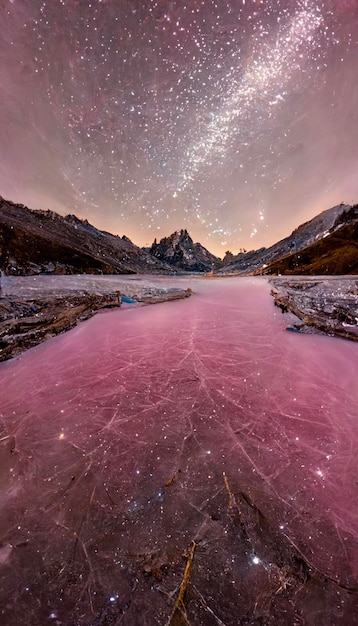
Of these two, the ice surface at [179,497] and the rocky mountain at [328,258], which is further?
the rocky mountain at [328,258]

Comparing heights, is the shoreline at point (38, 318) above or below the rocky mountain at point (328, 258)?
below

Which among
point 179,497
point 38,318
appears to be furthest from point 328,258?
point 179,497

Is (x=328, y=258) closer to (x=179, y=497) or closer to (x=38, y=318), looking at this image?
(x=38, y=318)

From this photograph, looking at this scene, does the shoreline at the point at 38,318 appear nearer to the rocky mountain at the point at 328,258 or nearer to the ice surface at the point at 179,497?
the ice surface at the point at 179,497

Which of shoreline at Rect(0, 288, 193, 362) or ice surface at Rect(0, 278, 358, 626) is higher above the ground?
shoreline at Rect(0, 288, 193, 362)

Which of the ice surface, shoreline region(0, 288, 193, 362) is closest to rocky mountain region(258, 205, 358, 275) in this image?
shoreline region(0, 288, 193, 362)

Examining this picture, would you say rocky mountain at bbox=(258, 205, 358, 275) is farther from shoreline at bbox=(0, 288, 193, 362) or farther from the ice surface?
the ice surface

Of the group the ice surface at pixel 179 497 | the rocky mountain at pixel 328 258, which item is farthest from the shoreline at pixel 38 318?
the rocky mountain at pixel 328 258

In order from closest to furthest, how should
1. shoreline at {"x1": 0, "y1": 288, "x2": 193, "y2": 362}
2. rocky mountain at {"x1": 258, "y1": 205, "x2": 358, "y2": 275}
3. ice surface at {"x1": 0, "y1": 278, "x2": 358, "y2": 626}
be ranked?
1. ice surface at {"x1": 0, "y1": 278, "x2": 358, "y2": 626}
2. shoreline at {"x1": 0, "y1": 288, "x2": 193, "y2": 362}
3. rocky mountain at {"x1": 258, "y1": 205, "x2": 358, "y2": 275}

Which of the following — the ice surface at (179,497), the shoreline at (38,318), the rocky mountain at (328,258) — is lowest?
the ice surface at (179,497)
